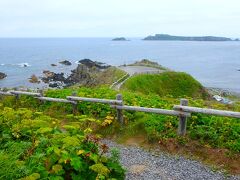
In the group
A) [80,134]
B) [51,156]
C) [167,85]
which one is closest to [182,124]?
[80,134]

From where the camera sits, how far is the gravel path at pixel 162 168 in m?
9.39

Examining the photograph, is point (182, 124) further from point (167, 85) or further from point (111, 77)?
point (111, 77)

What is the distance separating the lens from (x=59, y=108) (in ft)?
52.4

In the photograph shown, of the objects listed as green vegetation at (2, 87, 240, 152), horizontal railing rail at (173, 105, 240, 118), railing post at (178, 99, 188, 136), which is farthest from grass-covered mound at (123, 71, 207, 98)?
horizontal railing rail at (173, 105, 240, 118)

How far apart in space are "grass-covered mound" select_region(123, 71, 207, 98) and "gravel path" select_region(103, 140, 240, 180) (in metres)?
26.1

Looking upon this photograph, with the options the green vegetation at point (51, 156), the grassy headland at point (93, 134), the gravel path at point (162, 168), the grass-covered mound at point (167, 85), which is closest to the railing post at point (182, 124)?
the grassy headland at point (93, 134)

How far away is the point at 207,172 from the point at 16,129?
499 centimetres

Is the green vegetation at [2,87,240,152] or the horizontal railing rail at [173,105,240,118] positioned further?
the green vegetation at [2,87,240,152]

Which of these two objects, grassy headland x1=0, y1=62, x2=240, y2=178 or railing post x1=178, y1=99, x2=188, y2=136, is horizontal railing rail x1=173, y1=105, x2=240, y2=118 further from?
grassy headland x1=0, y1=62, x2=240, y2=178

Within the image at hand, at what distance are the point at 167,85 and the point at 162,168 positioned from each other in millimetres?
32228

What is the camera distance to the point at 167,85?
41.8 m

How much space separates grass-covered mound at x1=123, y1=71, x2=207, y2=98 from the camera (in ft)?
127

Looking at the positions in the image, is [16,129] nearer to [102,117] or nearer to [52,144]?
[52,144]

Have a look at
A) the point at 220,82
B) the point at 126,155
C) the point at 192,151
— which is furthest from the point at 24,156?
the point at 220,82
